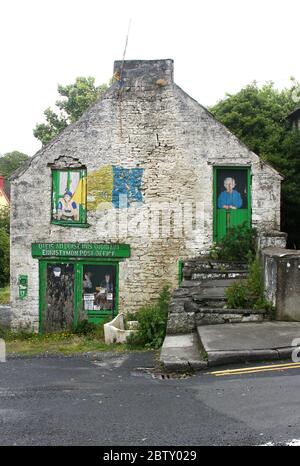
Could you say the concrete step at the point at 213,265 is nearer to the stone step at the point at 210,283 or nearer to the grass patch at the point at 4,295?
the stone step at the point at 210,283

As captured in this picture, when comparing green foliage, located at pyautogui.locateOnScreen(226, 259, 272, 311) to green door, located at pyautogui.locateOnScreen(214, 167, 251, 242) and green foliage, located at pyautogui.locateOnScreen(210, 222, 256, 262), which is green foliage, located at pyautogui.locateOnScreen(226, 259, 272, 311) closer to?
green foliage, located at pyautogui.locateOnScreen(210, 222, 256, 262)

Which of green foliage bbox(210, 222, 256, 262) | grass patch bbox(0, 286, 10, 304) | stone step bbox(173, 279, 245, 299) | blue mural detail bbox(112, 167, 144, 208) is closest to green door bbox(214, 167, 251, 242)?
green foliage bbox(210, 222, 256, 262)

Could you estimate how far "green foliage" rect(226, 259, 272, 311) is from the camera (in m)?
11.1

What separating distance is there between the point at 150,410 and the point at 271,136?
1542 cm

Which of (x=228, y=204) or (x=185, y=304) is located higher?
(x=228, y=204)

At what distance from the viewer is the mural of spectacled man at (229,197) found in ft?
55.3

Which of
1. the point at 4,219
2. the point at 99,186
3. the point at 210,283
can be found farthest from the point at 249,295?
the point at 4,219

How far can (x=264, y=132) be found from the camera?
20.5 m

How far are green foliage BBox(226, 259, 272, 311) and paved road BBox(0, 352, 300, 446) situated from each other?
10.2 feet

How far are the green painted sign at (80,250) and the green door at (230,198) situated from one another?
288 cm

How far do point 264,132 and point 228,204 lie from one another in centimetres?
486
